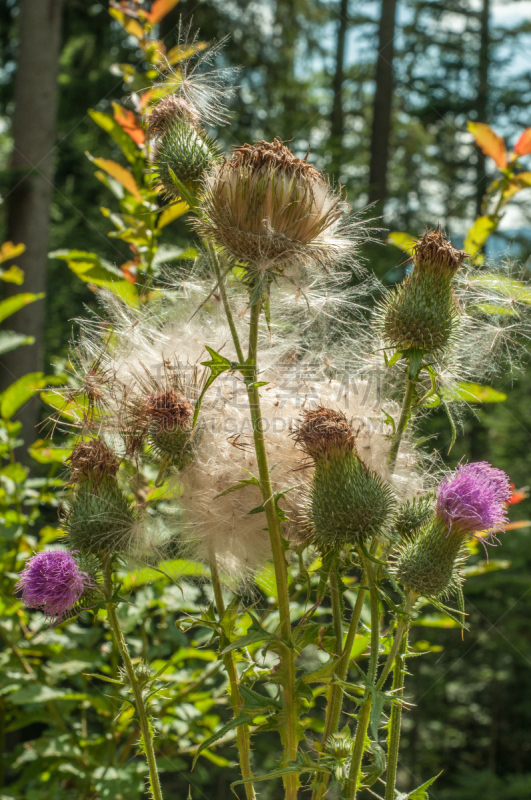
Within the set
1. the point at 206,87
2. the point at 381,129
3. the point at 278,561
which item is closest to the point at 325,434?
the point at 278,561

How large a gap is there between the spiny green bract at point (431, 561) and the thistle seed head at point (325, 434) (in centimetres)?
26

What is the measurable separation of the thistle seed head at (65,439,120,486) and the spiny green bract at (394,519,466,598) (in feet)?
2.19

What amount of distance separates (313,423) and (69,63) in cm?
1376

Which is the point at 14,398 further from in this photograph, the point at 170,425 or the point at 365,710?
the point at 365,710

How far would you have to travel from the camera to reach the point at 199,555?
1568 millimetres

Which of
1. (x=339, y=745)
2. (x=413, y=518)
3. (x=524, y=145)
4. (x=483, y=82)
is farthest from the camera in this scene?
(x=483, y=82)

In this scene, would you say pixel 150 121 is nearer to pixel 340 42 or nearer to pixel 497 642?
pixel 497 642

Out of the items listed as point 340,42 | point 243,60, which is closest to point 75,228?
point 243,60

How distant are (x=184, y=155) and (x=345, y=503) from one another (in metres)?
0.79

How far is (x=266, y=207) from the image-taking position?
122 centimetres

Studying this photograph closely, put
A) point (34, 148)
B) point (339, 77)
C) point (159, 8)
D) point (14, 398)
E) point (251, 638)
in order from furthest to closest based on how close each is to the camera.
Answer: point (339, 77) → point (34, 148) → point (14, 398) → point (159, 8) → point (251, 638)

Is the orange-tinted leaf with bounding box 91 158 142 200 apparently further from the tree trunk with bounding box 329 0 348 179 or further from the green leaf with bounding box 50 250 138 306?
the tree trunk with bounding box 329 0 348 179

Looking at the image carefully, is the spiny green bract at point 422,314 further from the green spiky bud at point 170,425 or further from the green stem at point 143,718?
the green stem at point 143,718

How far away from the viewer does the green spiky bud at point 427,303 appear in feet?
4.63
